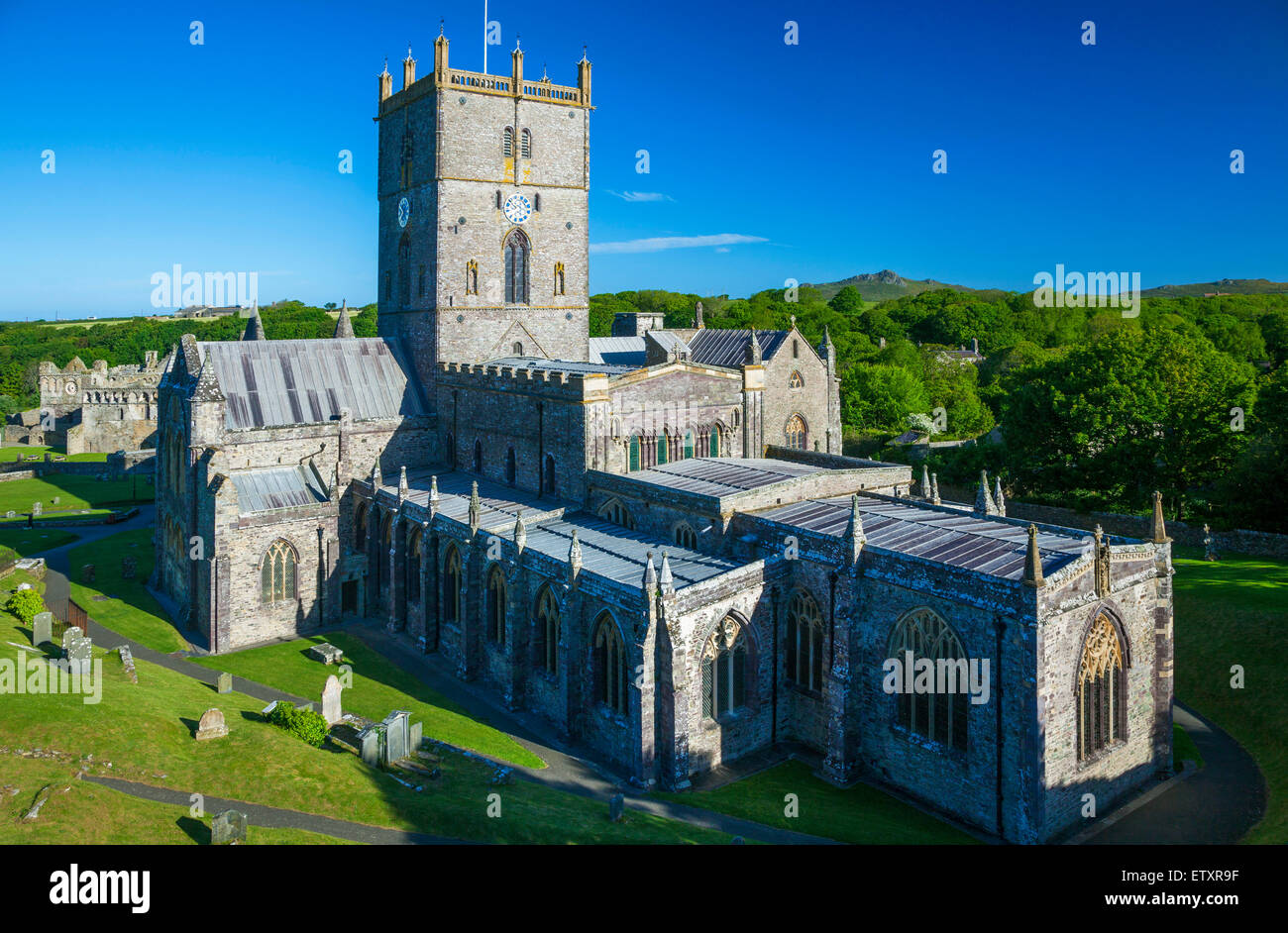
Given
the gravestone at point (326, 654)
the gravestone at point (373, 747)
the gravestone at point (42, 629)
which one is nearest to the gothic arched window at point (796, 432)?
the gravestone at point (326, 654)

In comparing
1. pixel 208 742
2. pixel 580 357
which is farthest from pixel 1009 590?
pixel 580 357

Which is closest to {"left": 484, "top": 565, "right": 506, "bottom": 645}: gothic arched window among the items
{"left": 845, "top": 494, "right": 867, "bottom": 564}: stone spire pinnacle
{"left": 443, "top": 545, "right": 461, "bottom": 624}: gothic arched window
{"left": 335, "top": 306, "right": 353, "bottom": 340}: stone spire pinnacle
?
{"left": 443, "top": 545, "right": 461, "bottom": 624}: gothic arched window

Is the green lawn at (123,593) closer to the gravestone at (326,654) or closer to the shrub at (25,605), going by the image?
the shrub at (25,605)

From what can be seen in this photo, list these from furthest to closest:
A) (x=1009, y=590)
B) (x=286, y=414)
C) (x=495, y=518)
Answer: (x=286, y=414) → (x=495, y=518) → (x=1009, y=590)

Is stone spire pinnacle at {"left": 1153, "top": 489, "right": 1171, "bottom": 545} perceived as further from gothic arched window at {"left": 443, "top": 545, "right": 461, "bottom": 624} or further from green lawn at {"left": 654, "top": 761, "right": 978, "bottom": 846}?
gothic arched window at {"left": 443, "top": 545, "right": 461, "bottom": 624}

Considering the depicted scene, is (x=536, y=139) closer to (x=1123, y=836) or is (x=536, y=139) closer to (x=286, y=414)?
(x=286, y=414)

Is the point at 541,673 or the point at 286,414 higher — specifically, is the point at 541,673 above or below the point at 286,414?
below

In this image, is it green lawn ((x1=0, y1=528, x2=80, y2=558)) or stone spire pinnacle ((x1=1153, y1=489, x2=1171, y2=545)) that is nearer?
stone spire pinnacle ((x1=1153, y1=489, x2=1171, y2=545))
